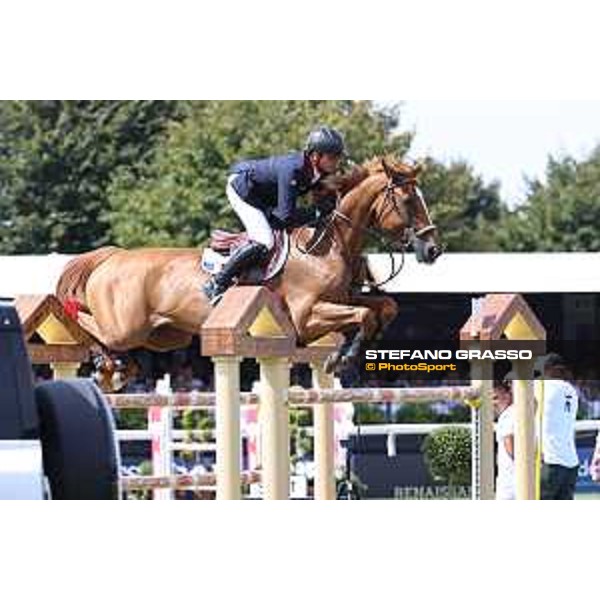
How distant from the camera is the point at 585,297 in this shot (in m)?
12.5

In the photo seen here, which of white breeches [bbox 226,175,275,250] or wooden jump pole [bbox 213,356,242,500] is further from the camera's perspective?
white breeches [bbox 226,175,275,250]

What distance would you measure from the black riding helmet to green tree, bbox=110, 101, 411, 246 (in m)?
0.21

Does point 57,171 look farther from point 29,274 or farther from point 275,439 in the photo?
point 275,439

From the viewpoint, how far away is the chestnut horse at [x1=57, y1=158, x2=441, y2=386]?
13.2 m

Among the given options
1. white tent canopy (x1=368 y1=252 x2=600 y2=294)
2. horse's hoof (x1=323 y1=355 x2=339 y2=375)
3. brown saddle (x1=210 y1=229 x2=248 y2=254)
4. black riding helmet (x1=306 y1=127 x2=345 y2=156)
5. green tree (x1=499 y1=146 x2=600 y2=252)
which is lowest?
horse's hoof (x1=323 y1=355 x2=339 y2=375)

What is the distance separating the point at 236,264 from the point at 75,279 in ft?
3.50

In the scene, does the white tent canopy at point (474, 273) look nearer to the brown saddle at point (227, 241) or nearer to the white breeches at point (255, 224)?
the white breeches at point (255, 224)

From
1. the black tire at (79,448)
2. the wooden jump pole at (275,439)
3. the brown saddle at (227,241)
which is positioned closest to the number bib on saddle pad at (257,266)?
the brown saddle at (227,241)

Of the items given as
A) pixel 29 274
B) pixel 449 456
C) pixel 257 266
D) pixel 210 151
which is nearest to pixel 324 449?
pixel 449 456

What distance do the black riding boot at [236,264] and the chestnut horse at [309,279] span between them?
0.12 meters

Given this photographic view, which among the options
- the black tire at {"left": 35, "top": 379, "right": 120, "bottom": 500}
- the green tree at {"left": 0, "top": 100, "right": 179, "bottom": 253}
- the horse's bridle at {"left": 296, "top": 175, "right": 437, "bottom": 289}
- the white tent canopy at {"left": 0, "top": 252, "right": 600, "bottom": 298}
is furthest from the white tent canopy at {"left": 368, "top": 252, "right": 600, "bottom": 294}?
the black tire at {"left": 35, "top": 379, "right": 120, "bottom": 500}

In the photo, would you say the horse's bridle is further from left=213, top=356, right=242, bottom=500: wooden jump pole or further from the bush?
left=213, top=356, right=242, bottom=500: wooden jump pole
